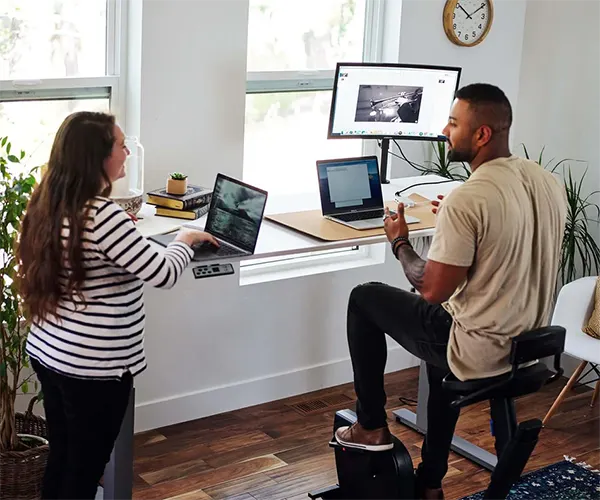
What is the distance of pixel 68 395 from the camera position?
101 inches

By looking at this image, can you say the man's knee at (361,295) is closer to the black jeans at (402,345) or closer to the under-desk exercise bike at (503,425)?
the black jeans at (402,345)

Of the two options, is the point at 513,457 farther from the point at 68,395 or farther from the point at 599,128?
the point at 599,128

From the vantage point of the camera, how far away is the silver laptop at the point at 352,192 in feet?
11.9

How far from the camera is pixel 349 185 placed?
12.1ft

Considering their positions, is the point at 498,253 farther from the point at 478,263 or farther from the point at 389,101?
the point at 389,101

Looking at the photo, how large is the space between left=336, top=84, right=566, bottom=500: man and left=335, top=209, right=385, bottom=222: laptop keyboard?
521 mm

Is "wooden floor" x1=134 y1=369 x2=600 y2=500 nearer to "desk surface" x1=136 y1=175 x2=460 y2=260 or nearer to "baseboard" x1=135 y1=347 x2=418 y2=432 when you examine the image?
"baseboard" x1=135 y1=347 x2=418 y2=432

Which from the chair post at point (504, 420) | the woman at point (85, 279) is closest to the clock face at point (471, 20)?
the chair post at point (504, 420)

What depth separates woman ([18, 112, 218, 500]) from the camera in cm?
245

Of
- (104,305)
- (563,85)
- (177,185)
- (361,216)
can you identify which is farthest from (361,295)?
(563,85)

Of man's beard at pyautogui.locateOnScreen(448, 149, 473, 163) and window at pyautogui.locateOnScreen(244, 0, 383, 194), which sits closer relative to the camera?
man's beard at pyautogui.locateOnScreen(448, 149, 473, 163)

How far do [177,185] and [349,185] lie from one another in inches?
24.6

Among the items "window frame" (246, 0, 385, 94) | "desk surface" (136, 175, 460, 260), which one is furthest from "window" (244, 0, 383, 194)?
"desk surface" (136, 175, 460, 260)

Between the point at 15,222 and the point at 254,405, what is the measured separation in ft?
5.46
